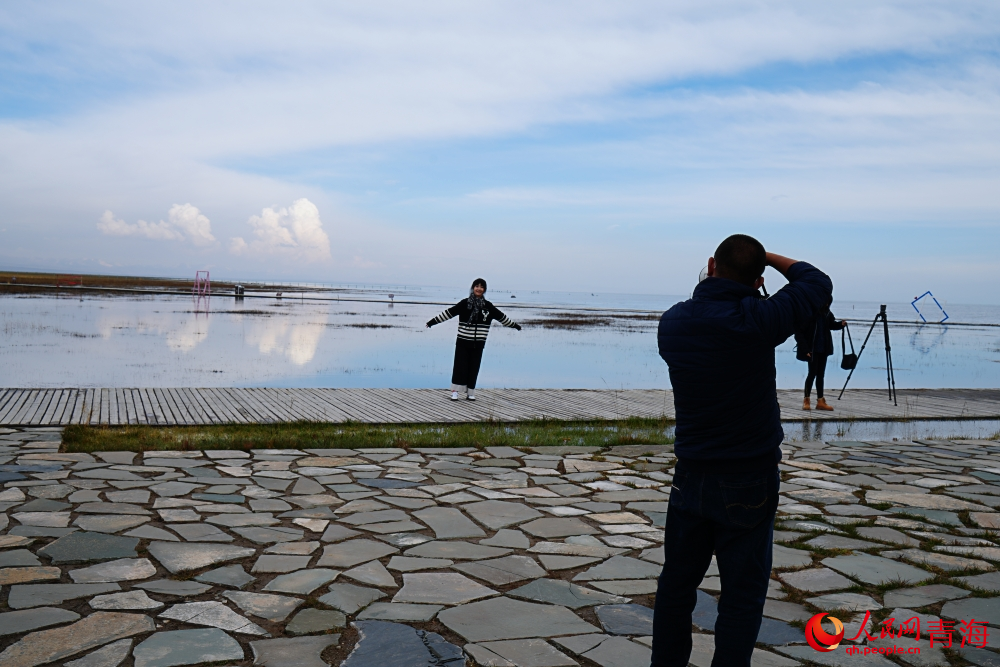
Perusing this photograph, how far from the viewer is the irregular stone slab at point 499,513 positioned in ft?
17.7

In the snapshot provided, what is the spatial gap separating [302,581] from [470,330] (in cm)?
767

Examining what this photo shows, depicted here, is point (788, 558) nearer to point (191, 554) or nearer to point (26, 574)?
point (191, 554)

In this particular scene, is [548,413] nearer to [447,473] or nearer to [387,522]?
[447,473]

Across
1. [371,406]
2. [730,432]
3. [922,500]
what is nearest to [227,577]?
[730,432]

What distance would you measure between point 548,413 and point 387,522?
5935 mm

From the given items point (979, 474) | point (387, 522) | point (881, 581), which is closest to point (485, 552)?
point (387, 522)

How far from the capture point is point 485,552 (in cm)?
473

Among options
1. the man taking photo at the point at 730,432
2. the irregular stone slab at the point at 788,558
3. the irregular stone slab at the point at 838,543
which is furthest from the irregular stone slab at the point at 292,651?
the irregular stone slab at the point at 838,543

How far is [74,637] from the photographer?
11.0 ft

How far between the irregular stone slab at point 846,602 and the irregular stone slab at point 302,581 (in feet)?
8.45

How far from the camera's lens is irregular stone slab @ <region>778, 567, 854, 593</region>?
4.25 meters

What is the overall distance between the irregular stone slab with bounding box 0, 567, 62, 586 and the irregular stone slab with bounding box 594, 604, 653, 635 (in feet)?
9.24

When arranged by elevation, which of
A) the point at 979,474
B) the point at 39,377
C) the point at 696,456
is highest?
the point at 696,456

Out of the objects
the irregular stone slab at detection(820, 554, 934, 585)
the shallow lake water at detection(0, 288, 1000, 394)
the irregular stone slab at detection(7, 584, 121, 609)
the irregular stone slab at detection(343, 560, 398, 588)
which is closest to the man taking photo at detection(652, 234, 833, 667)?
the irregular stone slab at detection(343, 560, 398, 588)
